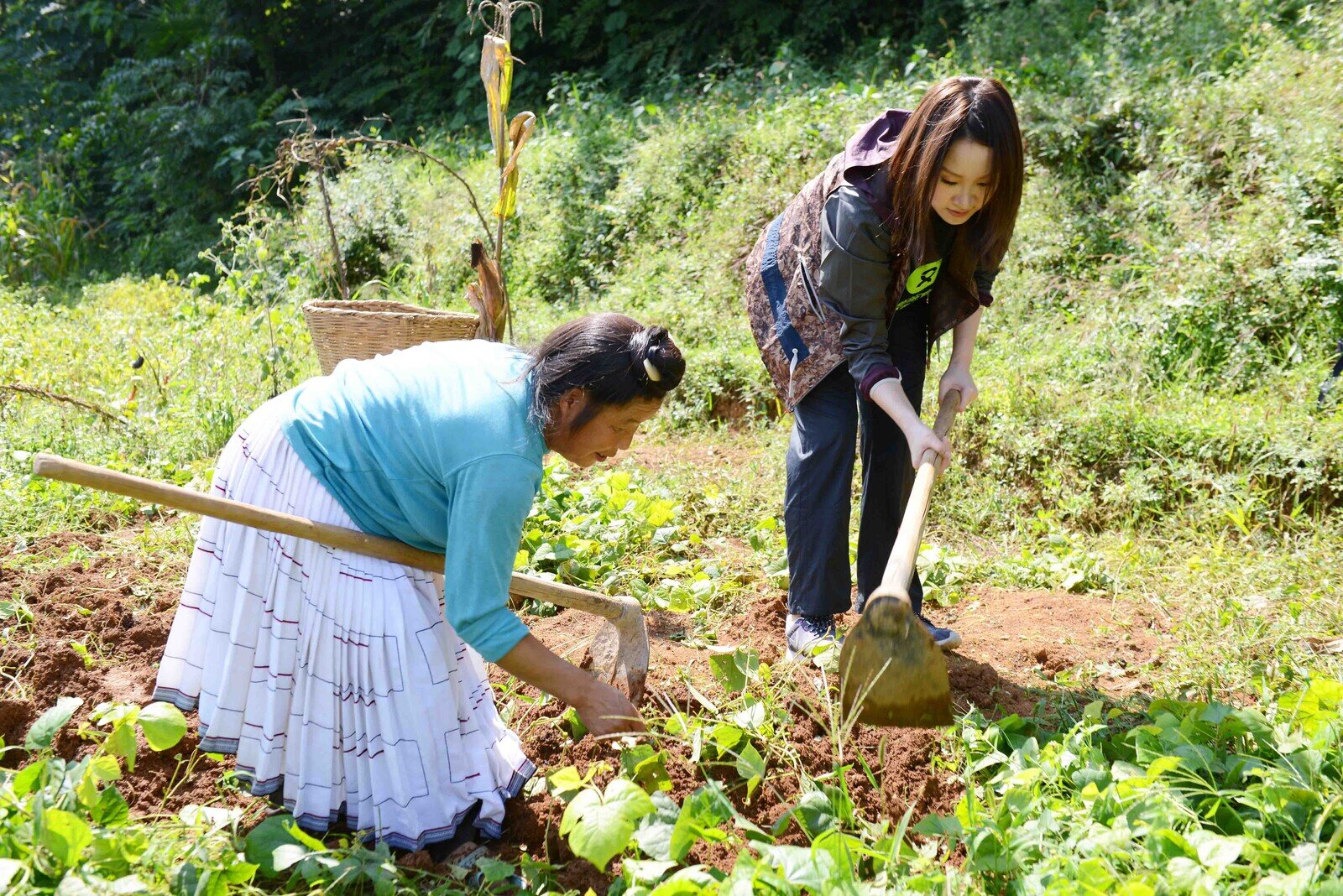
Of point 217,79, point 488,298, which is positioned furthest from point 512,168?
point 217,79

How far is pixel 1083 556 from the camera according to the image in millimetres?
3689

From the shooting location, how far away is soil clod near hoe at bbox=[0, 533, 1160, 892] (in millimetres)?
2338

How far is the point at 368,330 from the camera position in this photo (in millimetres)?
4020

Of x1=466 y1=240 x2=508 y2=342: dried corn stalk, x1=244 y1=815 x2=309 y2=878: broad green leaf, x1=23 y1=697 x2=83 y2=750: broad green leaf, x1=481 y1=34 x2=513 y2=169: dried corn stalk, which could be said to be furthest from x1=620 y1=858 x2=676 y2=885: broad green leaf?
x1=481 y1=34 x2=513 y2=169: dried corn stalk

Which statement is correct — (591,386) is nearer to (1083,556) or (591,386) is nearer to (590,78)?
(1083,556)

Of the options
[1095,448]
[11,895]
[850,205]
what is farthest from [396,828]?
[1095,448]

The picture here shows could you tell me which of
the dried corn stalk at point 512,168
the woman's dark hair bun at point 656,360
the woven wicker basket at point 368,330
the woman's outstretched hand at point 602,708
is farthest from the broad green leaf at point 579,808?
the dried corn stalk at point 512,168

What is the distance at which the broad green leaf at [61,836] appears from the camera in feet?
5.73

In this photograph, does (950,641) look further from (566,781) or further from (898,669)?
(566,781)

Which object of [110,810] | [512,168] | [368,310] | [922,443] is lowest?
[110,810]

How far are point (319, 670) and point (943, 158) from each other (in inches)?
65.0

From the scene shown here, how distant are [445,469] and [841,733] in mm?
1010

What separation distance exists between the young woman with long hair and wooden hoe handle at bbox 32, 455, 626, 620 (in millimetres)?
1079

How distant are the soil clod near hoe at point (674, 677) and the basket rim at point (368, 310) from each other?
1.06 metres
